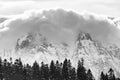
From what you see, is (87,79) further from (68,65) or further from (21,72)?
(21,72)

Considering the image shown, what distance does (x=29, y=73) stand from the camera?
170 meters

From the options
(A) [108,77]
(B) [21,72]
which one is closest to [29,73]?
(B) [21,72]

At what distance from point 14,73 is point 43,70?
10515 millimetres

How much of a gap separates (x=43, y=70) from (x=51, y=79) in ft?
14.4

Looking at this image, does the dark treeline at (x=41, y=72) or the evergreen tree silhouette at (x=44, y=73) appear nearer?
the dark treeline at (x=41, y=72)

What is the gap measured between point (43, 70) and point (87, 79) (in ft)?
54.5

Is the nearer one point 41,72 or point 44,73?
point 44,73

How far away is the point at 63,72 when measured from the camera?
554ft

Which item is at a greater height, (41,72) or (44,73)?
(41,72)

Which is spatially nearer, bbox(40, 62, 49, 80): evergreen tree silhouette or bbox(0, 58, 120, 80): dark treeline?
bbox(0, 58, 120, 80): dark treeline

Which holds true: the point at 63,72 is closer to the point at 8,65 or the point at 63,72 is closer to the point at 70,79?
the point at 70,79

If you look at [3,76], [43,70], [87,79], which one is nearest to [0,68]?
[3,76]

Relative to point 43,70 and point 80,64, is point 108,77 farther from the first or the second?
point 43,70

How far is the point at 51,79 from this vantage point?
17262 cm
